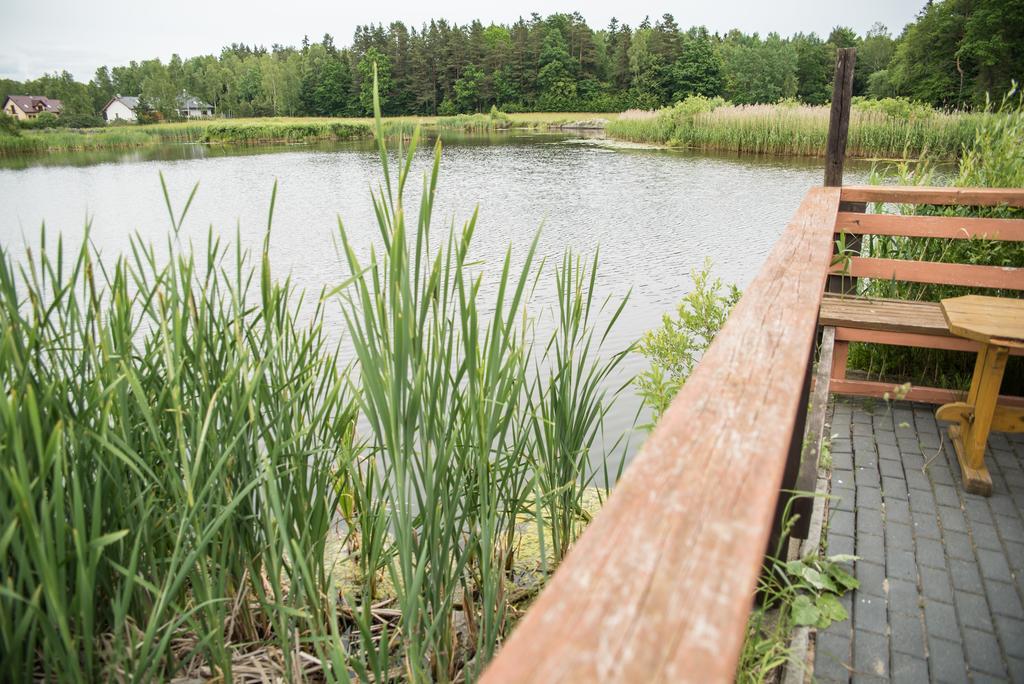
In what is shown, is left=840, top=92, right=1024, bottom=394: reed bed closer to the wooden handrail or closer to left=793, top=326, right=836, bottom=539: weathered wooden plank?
the wooden handrail

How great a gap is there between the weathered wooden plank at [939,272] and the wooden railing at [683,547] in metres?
2.99

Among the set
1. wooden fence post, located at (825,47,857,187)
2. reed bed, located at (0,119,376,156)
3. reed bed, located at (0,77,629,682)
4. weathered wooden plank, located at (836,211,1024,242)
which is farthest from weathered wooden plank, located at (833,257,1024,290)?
reed bed, located at (0,119,376,156)

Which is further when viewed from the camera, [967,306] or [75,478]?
[967,306]

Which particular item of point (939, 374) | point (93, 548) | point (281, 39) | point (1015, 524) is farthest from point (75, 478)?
point (281, 39)

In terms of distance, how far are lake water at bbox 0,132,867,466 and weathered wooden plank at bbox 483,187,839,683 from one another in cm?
397

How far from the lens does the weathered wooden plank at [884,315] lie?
312 centimetres

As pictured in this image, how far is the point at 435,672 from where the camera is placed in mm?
2000

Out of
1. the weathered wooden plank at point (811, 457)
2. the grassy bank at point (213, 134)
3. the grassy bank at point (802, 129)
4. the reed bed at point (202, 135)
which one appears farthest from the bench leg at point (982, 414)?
the reed bed at point (202, 135)

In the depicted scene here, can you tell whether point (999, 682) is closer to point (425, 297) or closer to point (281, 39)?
point (425, 297)

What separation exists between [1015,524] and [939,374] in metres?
1.54

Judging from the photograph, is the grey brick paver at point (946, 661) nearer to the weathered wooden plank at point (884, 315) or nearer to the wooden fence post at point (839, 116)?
the weathered wooden plank at point (884, 315)

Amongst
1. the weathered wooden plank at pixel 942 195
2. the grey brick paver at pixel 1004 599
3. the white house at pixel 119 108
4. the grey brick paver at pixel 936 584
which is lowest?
the grey brick paver at pixel 936 584

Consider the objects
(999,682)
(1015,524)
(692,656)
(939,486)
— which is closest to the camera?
(692,656)

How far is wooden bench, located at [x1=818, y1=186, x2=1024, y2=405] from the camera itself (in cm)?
321
